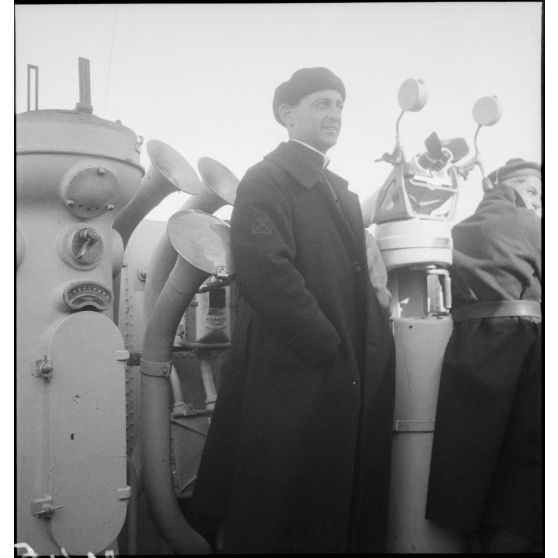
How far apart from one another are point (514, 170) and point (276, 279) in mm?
1087

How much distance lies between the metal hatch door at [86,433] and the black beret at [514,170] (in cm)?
154

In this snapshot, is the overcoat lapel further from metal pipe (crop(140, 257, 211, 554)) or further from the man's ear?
metal pipe (crop(140, 257, 211, 554))

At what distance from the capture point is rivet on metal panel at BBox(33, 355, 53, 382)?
2.23 meters

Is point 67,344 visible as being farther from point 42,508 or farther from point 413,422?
point 413,422

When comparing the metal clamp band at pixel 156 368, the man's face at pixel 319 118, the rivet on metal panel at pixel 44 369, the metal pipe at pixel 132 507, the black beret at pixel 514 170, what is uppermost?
the man's face at pixel 319 118

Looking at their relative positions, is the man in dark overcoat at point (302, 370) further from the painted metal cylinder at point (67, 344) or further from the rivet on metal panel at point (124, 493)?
the painted metal cylinder at point (67, 344)

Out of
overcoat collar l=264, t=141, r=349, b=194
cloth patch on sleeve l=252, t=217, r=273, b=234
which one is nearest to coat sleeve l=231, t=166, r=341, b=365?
cloth patch on sleeve l=252, t=217, r=273, b=234

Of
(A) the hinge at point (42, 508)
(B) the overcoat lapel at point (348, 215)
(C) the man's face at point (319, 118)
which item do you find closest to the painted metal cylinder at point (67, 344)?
(A) the hinge at point (42, 508)

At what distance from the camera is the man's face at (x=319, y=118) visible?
8.55ft

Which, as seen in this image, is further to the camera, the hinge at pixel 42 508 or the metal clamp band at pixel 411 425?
the metal clamp band at pixel 411 425

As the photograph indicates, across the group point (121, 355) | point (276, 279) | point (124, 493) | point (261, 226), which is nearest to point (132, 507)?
point (124, 493)

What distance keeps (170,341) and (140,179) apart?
0.57 m

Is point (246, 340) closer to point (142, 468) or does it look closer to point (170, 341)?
point (170, 341)

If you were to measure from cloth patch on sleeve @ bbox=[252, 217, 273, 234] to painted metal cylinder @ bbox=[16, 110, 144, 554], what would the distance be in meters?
0.45
